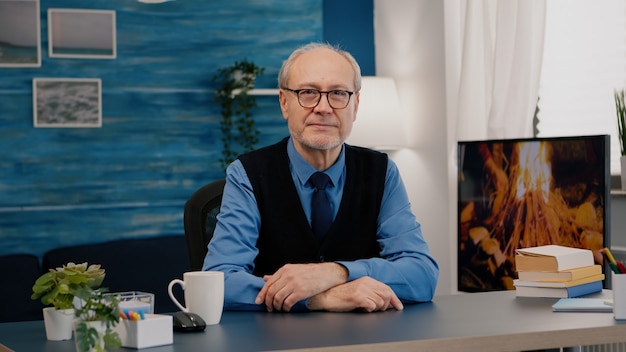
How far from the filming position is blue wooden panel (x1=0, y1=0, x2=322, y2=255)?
15.3ft

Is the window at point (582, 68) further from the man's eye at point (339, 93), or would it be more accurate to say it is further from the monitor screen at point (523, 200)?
the man's eye at point (339, 93)

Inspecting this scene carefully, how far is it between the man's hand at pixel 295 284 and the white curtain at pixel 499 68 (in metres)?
2.07

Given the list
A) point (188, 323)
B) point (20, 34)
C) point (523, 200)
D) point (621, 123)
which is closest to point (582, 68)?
point (621, 123)

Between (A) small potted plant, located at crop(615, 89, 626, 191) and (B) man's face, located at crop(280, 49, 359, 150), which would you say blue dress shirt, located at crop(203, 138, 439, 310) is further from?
(A) small potted plant, located at crop(615, 89, 626, 191)

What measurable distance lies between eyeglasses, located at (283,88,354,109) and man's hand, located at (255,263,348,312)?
1.62 feet

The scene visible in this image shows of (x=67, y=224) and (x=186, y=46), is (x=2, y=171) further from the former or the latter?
(x=186, y=46)

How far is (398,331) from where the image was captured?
6.18 ft

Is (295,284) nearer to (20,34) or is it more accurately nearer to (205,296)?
(205,296)

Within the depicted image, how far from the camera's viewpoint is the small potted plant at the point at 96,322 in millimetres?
1613

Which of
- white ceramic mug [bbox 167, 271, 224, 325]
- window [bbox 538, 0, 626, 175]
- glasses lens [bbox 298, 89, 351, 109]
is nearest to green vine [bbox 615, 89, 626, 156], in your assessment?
window [bbox 538, 0, 626, 175]

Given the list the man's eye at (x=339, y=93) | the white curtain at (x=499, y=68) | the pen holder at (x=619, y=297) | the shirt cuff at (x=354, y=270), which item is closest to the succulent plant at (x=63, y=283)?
the shirt cuff at (x=354, y=270)

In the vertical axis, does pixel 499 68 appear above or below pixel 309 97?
above

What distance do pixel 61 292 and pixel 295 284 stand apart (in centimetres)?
57

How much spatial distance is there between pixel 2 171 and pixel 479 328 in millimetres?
3275
